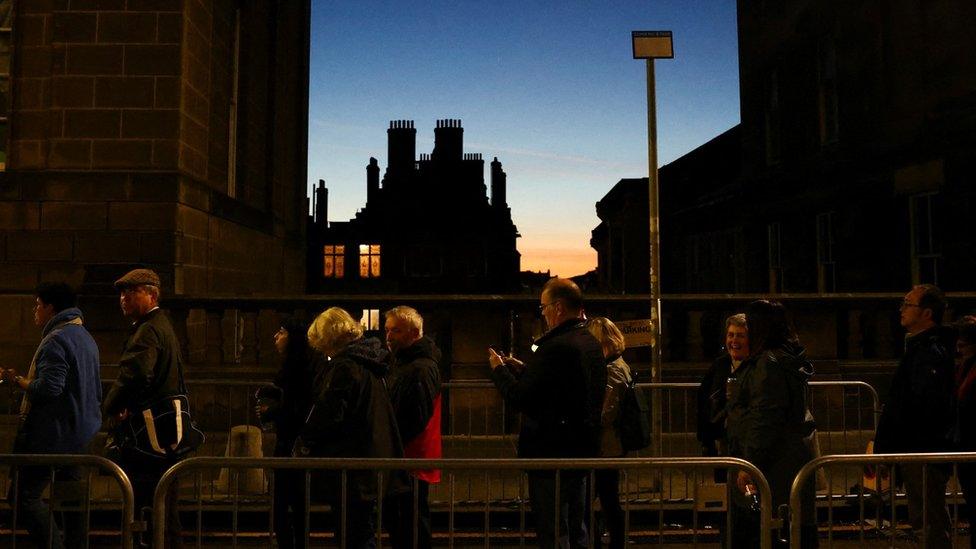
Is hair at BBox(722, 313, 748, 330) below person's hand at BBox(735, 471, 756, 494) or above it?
above

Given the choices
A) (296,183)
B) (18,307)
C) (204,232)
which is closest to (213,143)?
(204,232)

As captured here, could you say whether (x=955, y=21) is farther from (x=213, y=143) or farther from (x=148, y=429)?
(x=148, y=429)

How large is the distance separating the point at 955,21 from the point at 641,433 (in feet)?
34.8

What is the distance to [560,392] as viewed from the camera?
14.5 ft

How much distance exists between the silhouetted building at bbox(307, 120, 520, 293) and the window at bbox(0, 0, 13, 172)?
35.1 metres

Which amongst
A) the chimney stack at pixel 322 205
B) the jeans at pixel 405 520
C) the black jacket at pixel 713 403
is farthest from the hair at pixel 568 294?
the chimney stack at pixel 322 205

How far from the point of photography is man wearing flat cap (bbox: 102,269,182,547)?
4.91m

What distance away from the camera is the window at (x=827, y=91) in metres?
15.8

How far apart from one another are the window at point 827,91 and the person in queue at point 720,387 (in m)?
12.2

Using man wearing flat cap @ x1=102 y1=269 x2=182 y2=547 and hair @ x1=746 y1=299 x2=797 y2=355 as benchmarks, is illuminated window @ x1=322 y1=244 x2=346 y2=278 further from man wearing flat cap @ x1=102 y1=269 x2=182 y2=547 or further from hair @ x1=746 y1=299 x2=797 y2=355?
hair @ x1=746 y1=299 x2=797 y2=355

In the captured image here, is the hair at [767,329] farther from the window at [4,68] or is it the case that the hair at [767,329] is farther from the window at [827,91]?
the window at [827,91]

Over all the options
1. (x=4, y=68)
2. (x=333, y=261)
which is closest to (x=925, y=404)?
(x=4, y=68)

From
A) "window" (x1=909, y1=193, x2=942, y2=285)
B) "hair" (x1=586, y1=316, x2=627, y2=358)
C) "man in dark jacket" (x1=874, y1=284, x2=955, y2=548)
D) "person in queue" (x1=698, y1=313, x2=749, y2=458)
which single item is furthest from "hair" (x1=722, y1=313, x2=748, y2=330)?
"window" (x1=909, y1=193, x2=942, y2=285)

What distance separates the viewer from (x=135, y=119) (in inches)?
403
